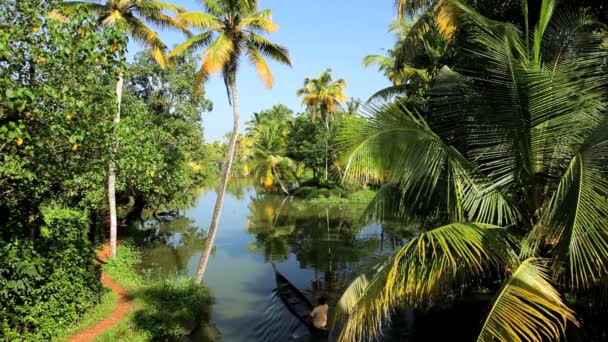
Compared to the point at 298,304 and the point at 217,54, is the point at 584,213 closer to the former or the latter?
the point at 298,304

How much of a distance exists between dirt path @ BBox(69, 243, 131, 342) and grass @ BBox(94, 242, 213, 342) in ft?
0.60

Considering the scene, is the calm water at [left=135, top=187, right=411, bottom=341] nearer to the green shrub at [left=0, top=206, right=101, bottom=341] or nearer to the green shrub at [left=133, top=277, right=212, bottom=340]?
the green shrub at [left=133, top=277, right=212, bottom=340]

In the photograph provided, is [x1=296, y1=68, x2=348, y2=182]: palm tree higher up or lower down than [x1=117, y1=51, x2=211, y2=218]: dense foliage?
higher up

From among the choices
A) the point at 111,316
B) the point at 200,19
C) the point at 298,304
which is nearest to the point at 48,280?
the point at 111,316

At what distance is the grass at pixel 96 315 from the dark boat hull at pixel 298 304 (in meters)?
5.18

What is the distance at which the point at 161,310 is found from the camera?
11477 mm

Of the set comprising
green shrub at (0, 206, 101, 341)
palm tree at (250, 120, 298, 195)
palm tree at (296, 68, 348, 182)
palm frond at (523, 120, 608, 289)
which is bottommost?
green shrub at (0, 206, 101, 341)

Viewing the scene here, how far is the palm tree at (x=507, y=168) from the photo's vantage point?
4.01m

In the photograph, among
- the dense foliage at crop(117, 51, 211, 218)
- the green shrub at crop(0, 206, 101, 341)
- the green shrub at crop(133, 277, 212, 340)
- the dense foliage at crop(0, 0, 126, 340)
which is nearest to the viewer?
the dense foliage at crop(0, 0, 126, 340)

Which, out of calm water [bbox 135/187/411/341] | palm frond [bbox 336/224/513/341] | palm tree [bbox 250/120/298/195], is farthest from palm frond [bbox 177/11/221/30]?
palm tree [bbox 250/120/298/195]

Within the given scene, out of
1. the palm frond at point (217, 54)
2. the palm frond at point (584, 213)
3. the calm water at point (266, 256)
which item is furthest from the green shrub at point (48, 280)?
the palm frond at point (584, 213)

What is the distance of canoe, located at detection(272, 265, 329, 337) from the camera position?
427 inches

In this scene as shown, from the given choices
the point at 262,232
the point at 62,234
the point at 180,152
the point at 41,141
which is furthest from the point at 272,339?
the point at 262,232

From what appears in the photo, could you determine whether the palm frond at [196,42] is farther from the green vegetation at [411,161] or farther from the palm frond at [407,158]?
the palm frond at [407,158]
